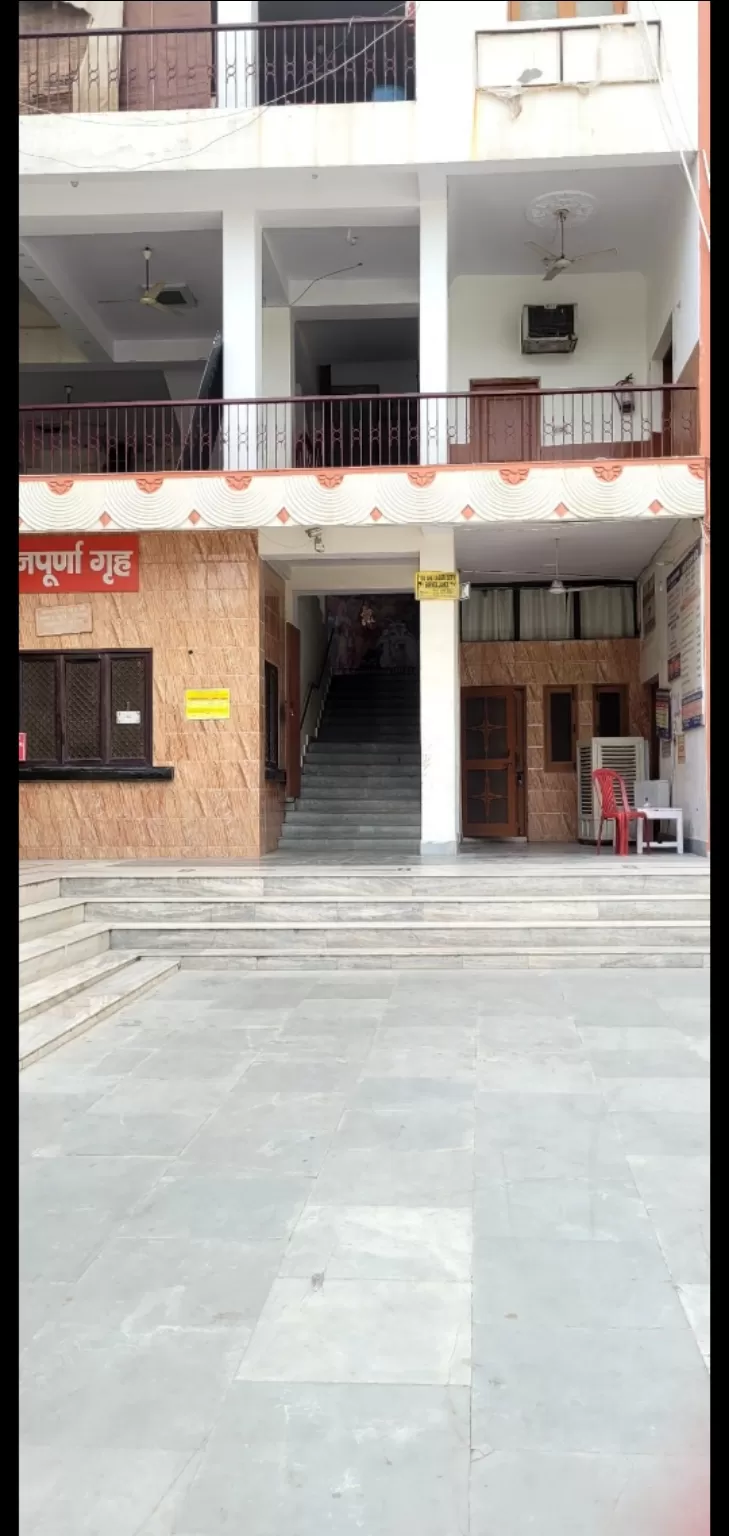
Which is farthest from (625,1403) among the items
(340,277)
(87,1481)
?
(340,277)

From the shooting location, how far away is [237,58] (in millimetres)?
11492

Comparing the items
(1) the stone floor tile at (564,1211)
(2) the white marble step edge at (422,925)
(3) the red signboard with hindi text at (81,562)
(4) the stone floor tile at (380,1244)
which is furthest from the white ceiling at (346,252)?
(4) the stone floor tile at (380,1244)

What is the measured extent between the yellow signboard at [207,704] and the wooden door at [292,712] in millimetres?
1736

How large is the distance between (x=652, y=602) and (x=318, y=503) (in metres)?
4.81

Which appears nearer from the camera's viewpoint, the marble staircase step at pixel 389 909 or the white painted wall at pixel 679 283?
the marble staircase step at pixel 389 909

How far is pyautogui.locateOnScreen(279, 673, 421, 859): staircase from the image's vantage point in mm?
12484

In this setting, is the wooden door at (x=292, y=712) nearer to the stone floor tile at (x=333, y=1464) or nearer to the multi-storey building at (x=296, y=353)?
the multi-storey building at (x=296, y=353)

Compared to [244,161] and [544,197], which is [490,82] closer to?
[544,197]

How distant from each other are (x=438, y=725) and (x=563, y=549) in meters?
2.69

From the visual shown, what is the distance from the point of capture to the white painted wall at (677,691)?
35.2 ft

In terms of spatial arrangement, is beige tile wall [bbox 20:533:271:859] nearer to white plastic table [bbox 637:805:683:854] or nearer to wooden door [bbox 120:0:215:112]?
white plastic table [bbox 637:805:683:854]

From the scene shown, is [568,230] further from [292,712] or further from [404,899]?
[404,899]

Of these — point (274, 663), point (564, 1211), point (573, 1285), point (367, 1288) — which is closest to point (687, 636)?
point (274, 663)

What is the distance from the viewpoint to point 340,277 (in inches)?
508
